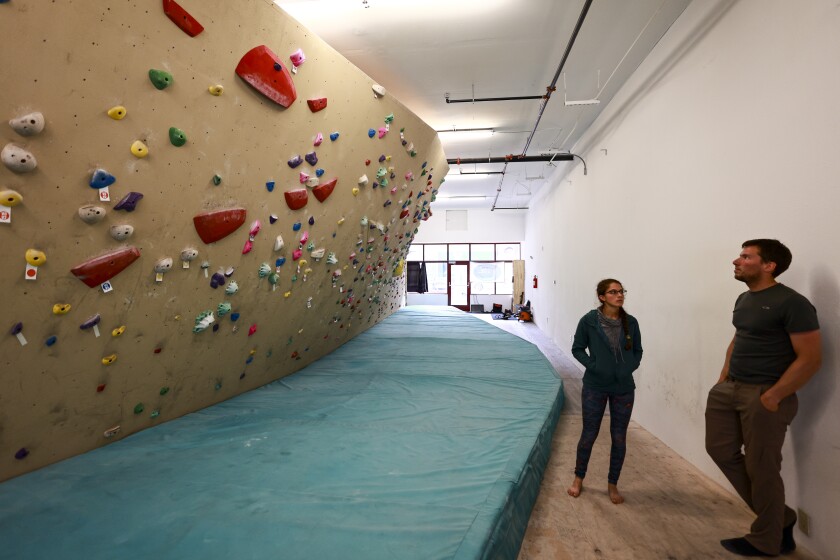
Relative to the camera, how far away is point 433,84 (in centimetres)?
396

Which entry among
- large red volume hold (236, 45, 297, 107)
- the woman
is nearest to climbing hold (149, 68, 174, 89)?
large red volume hold (236, 45, 297, 107)

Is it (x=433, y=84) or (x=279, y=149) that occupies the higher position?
(x=433, y=84)

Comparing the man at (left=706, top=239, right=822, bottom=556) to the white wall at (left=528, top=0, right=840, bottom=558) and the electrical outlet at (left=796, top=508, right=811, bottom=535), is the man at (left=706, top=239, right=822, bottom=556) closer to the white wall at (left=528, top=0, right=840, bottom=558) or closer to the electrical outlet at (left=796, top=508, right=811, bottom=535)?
the electrical outlet at (left=796, top=508, right=811, bottom=535)

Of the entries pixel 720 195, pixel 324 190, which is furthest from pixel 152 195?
pixel 720 195

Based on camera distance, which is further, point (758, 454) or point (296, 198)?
point (296, 198)

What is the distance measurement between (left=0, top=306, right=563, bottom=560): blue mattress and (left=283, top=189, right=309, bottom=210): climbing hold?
133 cm

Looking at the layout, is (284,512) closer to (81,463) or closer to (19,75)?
(81,463)

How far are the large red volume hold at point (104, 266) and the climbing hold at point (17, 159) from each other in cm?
42

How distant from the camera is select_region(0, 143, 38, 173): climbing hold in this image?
49.5 inches

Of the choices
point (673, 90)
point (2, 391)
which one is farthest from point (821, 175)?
point (2, 391)

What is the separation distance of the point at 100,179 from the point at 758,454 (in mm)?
2774

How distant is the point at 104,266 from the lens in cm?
167

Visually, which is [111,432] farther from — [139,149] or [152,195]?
[139,149]

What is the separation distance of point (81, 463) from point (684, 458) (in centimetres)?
340
